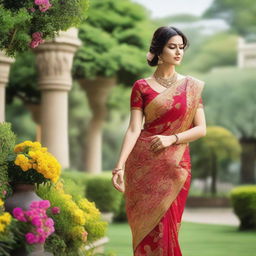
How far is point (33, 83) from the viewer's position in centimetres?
1656

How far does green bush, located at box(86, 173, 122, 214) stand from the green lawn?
497mm

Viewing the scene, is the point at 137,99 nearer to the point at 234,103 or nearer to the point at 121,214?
the point at 121,214

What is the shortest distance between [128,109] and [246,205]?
1581 centimetres

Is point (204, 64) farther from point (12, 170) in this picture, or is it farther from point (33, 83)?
point (12, 170)

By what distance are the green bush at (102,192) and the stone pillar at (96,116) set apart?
1.61 metres

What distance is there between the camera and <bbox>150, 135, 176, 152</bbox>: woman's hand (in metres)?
5.43

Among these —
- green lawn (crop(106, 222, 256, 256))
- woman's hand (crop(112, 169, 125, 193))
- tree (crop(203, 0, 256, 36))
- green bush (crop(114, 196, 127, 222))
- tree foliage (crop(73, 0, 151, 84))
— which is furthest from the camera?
tree (crop(203, 0, 256, 36))

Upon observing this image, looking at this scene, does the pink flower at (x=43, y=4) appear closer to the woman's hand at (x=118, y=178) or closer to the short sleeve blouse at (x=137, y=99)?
the short sleeve blouse at (x=137, y=99)

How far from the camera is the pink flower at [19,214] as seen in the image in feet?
16.7

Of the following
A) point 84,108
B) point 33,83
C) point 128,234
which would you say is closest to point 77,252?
point 128,234

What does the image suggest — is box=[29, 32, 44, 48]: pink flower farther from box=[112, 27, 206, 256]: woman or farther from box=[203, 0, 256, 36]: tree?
box=[203, 0, 256, 36]: tree

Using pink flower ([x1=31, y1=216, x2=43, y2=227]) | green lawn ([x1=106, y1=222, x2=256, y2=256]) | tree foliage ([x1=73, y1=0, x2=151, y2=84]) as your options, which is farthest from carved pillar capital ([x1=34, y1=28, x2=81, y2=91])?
pink flower ([x1=31, y1=216, x2=43, y2=227])

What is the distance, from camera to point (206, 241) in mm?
12180

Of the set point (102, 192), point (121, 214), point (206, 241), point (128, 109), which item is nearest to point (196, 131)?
point (206, 241)
